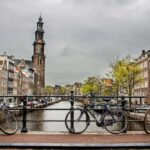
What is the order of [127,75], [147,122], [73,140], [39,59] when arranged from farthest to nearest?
[39,59]
[127,75]
[147,122]
[73,140]

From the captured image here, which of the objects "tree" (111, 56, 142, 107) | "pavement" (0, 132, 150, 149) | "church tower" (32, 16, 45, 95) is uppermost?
"church tower" (32, 16, 45, 95)

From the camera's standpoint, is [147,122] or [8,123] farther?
[8,123]

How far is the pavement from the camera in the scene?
8.87 metres

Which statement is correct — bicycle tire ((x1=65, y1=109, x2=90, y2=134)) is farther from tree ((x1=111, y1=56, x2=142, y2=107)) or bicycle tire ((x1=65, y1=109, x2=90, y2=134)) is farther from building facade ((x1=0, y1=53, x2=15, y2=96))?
building facade ((x1=0, y1=53, x2=15, y2=96))

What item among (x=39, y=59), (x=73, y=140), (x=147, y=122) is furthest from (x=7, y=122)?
(x=39, y=59)

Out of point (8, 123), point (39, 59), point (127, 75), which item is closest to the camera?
point (8, 123)

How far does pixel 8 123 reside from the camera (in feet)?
37.3

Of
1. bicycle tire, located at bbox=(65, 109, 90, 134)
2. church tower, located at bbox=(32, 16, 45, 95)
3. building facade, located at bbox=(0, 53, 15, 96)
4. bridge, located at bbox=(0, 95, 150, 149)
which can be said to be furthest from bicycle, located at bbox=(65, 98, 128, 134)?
church tower, located at bbox=(32, 16, 45, 95)

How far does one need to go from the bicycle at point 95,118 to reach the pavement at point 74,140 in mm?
400

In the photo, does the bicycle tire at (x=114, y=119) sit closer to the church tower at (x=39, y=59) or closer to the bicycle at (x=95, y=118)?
the bicycle at (x=95, y=118)

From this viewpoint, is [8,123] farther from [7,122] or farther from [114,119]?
[114,119]

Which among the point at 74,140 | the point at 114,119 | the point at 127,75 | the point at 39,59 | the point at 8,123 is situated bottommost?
the point at 74,140

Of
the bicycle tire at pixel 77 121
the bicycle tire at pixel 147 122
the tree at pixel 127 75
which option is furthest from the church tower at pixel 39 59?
the bicycle tire at pixel 147 122

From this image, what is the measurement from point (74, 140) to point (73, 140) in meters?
0.03
